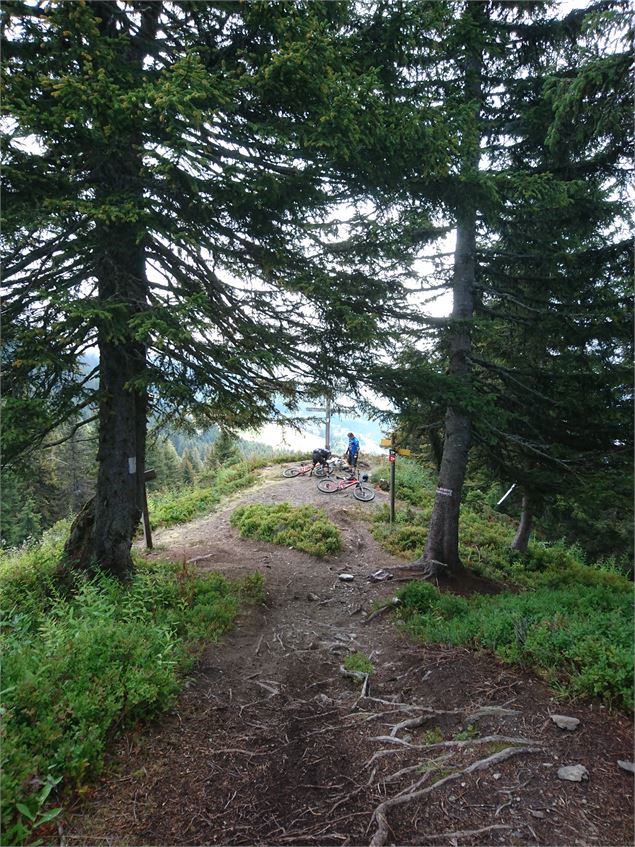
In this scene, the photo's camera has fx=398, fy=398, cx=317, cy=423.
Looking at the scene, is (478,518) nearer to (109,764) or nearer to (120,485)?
(120,485)

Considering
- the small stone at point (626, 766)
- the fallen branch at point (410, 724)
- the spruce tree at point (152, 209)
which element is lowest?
the fallen branch at point (410, 724)

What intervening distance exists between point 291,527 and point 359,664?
813 cm

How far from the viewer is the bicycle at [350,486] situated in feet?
53.7

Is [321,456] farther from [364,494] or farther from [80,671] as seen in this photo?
[80,671]

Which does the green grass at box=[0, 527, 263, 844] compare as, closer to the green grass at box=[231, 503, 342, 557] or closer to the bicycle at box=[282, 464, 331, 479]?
the green grass at box=[231, 503, 342, 557]

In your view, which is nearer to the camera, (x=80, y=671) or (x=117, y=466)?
(x=80, y=671)

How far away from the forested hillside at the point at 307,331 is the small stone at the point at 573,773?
0.03 m

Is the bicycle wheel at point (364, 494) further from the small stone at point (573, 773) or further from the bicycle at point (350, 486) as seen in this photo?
the small stone at point (573, 773)

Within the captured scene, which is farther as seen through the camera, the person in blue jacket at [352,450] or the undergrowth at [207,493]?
the person in blue jacket at [352,450]

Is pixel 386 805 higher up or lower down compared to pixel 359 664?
higher up

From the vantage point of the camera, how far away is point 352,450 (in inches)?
794

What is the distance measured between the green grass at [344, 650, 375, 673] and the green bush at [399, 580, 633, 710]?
105 centimetres

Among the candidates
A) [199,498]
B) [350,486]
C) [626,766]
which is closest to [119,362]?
[626,766]

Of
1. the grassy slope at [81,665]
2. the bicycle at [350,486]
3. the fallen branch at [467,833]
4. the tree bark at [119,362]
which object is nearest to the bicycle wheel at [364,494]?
the bicycle at [350,486]
